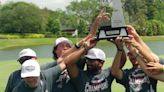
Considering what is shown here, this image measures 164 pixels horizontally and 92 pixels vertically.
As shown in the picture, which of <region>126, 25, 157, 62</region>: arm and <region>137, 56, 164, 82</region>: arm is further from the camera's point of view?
<region>126, 25, 157, 62</region>: arm

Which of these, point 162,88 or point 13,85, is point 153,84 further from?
point 162,88

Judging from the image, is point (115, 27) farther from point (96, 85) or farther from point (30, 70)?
point (30, 70)

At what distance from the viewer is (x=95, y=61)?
16.8ft

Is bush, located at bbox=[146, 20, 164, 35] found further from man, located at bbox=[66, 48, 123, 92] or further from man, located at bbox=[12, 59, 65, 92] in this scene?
man, located at bbox=[12, 59, 65, 92]

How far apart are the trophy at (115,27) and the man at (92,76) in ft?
0.89

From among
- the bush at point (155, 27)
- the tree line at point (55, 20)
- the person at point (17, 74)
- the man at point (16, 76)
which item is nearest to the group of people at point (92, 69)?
the person at point (17, 74)

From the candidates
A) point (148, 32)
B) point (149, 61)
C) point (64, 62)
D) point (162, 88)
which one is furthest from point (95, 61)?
point (148, 32)

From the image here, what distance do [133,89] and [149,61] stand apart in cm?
48

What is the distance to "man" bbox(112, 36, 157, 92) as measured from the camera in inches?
197

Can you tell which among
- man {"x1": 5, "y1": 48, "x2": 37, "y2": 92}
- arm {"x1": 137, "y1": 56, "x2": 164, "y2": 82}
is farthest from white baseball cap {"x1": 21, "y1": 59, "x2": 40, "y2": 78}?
arm {"x1": 137, "y1": 56, "x2": 164, "y2": 82}

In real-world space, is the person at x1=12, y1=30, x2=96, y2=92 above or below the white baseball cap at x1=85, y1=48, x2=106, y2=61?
below

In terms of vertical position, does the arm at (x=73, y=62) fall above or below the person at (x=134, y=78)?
above

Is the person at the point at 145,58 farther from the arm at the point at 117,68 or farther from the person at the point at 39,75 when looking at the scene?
the person at the point at 39,75

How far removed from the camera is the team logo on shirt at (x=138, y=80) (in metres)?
5.00
